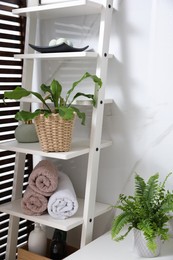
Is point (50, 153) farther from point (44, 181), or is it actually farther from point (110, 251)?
point (110, 251)

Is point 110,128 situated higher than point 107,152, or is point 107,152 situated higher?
point 110,128

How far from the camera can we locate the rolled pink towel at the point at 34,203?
60.7 inches

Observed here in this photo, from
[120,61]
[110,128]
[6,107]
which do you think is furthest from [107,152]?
[6,107]

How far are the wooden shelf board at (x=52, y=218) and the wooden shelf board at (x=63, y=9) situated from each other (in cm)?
88

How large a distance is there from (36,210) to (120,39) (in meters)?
0.85

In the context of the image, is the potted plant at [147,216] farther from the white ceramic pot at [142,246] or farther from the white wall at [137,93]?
the white wall at [137,93]

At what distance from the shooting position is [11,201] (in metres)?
1.76

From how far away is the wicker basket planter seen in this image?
4.61ft

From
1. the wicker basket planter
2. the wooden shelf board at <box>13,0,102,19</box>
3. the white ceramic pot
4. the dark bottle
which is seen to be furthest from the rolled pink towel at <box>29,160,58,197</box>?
the wooden shelf board at <box>13,0,102,19</box>

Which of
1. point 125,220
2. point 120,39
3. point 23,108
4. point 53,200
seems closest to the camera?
point 125,220

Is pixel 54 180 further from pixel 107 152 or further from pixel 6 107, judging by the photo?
pixel 6 107

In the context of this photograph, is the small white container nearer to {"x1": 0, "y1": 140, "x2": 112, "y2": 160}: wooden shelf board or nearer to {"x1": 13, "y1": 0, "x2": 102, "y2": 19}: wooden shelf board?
{"x1": 0, "y1": 140, "x2": 112, "y2": 160}: wooden shelf board

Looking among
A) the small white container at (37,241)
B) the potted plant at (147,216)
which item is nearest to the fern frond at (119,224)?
the potted plant at (147,216)

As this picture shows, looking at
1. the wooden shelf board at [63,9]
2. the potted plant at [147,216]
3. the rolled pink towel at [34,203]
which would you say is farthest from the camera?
the rolled pink towel at [34,203]
